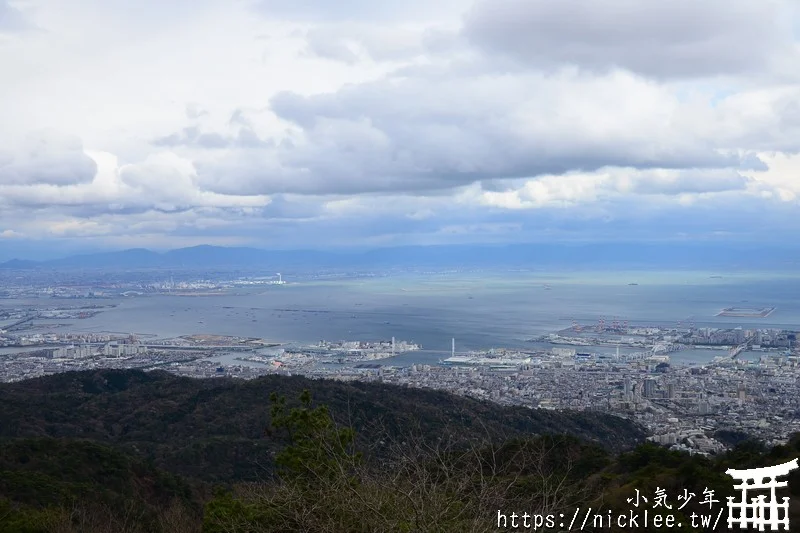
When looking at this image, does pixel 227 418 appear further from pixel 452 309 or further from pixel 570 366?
pixel 452 309

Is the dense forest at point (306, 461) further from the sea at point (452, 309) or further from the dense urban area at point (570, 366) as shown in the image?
the sea at point (452, 309)

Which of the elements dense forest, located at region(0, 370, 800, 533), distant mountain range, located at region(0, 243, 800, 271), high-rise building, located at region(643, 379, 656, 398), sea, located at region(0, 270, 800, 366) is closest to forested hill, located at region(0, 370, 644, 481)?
dense forest, located at region(0, 370, 800, 533)

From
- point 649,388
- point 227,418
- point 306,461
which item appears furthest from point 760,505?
point 649,388

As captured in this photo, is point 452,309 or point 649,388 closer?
point 649,388

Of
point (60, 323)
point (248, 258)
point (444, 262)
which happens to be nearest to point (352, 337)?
point (60, 323)

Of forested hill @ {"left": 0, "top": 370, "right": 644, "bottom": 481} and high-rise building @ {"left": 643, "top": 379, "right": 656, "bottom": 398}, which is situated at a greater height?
forested hill @ {"left": 0, "top": 370, "right": 644, "bottom": 481}

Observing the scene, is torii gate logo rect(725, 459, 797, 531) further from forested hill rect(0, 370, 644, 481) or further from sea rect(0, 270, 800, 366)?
sea rect(0, 270, 800, 366)

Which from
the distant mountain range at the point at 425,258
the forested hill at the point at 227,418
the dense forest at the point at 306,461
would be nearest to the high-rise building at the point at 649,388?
the forested hill at the point at 227,418
